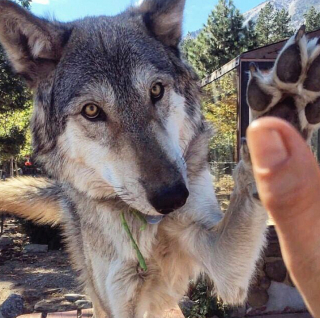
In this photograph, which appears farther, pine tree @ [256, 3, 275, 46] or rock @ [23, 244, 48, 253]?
pine tree @ [256, 3, 275, 46]

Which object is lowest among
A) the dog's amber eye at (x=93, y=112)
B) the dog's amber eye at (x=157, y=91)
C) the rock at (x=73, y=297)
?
the rock at (x=73, y=297)

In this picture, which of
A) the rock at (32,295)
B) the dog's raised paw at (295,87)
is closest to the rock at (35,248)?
the rock at (32,295)

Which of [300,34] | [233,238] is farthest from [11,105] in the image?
[300,34]

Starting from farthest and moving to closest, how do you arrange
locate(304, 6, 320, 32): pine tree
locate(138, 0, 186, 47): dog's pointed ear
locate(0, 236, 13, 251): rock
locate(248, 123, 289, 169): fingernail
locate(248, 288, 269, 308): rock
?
1. locate(304, 6, 320, 32): pine tree
2. locate(0, 236, 13, 251): rock
3. locate(248, 288, 269, 308): rock
4. locate(138, 0, 186, 47): dog's pointed ear
5. locate(248, 123, 289, 169): fingernail

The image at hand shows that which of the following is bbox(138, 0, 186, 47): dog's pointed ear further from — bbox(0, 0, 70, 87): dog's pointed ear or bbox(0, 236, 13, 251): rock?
bbox(0, 236, 13, 251): rock

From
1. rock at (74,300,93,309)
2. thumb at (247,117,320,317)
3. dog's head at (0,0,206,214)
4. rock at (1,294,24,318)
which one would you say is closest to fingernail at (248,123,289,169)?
thumb at (247,117,320,317)

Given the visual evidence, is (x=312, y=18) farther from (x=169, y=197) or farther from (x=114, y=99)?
(x=169, y=197)

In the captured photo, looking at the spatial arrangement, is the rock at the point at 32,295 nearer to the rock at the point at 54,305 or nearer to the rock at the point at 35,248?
the rock at the point at 54,305
